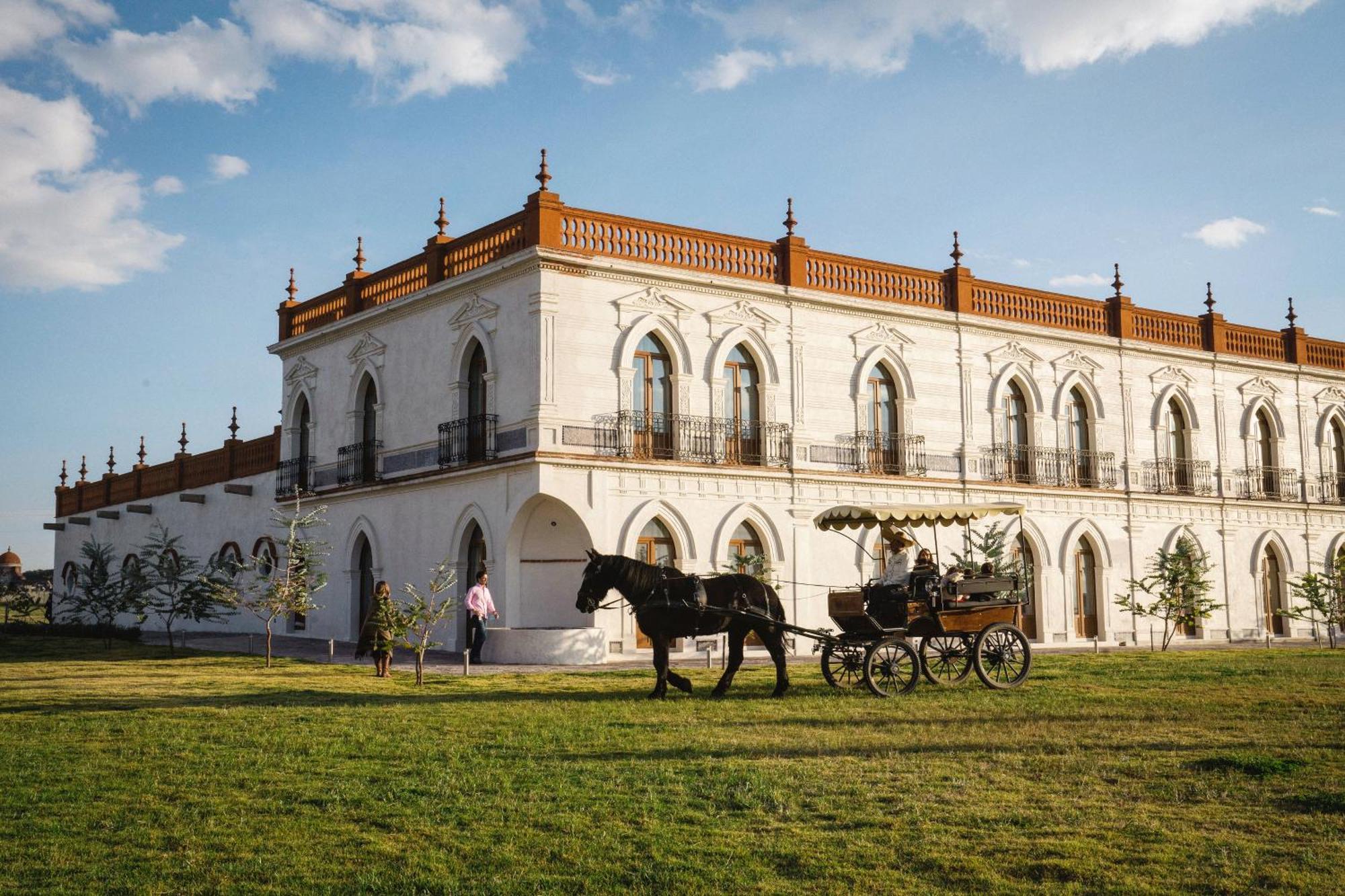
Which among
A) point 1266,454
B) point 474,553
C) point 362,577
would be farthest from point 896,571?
point 1266,454

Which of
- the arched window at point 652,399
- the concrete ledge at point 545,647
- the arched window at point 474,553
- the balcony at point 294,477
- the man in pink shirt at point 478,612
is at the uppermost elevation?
the arched window at point 652,399

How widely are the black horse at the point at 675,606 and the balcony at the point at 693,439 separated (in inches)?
315

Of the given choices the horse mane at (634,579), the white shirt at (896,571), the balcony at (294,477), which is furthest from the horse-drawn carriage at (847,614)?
the balcony at (294,477)

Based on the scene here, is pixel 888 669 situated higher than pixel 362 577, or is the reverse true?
pixel 362 577

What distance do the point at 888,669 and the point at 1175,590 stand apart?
14.1 meters

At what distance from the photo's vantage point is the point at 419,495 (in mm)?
24094

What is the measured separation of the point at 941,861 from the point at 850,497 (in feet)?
60.5

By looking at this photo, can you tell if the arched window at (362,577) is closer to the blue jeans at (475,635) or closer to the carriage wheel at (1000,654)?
the blue jeans at (475,635)

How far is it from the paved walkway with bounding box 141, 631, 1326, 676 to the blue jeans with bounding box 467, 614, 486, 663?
0.31 meters

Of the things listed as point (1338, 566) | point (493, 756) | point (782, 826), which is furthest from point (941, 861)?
point (1338, 566)

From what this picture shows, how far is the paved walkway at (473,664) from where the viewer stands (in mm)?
18828

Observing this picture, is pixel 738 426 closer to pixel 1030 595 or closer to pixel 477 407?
pixel 477 407

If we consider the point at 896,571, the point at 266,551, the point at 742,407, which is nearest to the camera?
the point at 896,571

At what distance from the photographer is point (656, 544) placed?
74.0 ft
